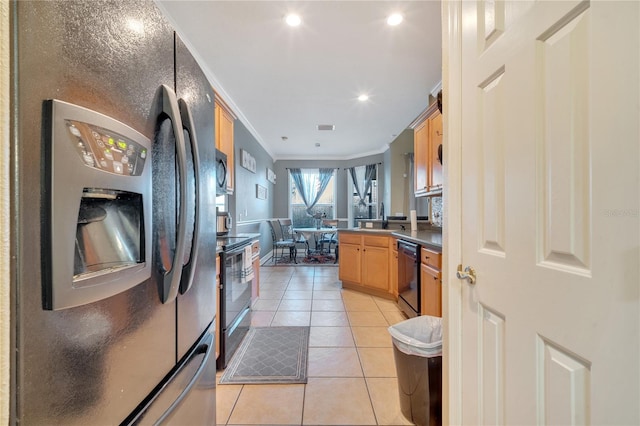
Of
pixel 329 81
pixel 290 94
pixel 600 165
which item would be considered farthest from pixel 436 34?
pixel 600 165

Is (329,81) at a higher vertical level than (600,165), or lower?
higher

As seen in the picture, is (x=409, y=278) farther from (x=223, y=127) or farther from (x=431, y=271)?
(x=223, y=127)

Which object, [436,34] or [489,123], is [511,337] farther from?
[436,34]

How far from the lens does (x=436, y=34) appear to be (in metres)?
2.35

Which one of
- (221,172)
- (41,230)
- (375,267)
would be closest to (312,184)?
(375,267)

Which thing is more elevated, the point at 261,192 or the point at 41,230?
the point at 261,192

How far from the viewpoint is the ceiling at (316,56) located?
6.79ft

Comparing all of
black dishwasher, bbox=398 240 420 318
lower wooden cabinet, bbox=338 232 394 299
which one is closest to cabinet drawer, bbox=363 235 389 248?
lower wooden cabinet, bbox=338 232 394 299

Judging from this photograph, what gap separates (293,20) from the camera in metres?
2.15

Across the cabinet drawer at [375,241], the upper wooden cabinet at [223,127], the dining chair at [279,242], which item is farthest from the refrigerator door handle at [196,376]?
the dining chair at [279,242]

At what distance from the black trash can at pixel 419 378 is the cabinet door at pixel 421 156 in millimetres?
2179

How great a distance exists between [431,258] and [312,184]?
18.3ft

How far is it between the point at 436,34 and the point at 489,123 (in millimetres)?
2031
